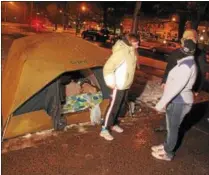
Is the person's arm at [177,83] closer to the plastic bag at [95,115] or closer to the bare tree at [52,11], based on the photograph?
the plastic bag at [95,115]

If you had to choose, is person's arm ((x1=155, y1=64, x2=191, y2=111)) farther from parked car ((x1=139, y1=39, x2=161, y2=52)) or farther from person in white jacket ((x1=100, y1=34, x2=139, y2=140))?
parked car ((x1=139, y1=39, x2=161, y2=52))

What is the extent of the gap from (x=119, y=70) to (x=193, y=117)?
2.59 m

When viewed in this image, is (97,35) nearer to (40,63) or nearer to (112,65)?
(40,63)

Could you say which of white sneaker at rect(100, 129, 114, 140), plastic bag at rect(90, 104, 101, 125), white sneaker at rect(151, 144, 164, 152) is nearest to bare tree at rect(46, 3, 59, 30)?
plastic bag at rect(90, 104, 101, 125)

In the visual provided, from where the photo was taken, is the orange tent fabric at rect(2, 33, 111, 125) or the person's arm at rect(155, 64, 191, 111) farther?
the orange tent fabric at rect(2, 33, 111, 125)

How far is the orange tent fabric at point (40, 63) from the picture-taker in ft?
15.4

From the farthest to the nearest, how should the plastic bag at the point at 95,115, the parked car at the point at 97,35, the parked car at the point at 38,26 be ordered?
the parked car at the point at 38,26 < the parked car at the point at 97,35 < the plastic bag at the point at 95,115

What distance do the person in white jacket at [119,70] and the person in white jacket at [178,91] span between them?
845mm

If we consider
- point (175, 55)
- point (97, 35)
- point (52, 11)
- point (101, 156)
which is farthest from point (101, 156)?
point (52, 11)

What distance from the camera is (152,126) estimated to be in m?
5.72

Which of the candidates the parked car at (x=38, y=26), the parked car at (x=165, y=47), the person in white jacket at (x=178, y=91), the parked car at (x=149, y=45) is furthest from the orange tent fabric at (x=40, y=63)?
the parked car at (x=38, y=26)

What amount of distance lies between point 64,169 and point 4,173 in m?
0.80

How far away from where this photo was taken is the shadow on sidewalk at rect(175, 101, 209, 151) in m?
5.53

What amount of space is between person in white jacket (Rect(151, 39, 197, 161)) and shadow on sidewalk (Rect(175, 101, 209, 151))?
38.2 inches
